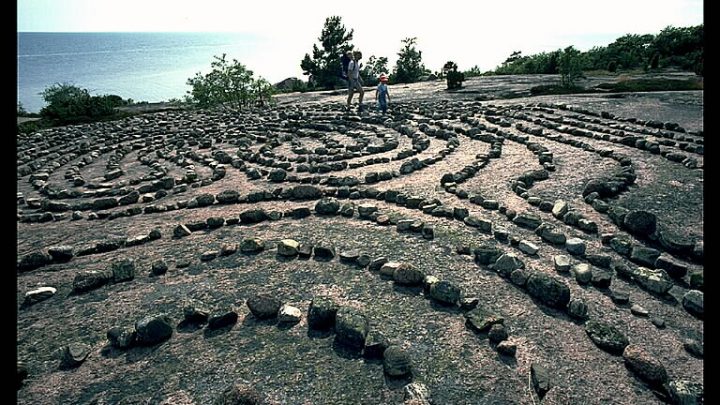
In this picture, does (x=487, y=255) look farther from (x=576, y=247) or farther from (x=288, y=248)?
(x=288, y=248)

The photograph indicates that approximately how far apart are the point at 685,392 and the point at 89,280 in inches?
252

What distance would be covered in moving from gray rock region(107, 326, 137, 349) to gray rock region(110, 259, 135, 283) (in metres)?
1.45

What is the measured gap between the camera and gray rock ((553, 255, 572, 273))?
611 cm

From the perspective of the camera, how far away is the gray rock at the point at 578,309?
16.5 feet

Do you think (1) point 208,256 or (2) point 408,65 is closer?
(1) point 208,256

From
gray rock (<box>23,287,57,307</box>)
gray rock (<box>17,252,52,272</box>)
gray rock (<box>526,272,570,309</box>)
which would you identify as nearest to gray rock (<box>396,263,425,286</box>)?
gray rock (<box>526,272,570,309</box>)

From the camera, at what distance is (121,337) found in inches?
192

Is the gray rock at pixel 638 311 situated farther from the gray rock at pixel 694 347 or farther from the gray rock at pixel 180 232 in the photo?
the gray rock at pixel 180 232

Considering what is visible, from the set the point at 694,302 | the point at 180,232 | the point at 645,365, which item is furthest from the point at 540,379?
the point at 180,232

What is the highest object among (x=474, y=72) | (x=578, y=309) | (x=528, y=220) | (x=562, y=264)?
(x=474, y=72)

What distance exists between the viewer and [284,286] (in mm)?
5984

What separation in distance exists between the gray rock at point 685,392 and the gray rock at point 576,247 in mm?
2806
